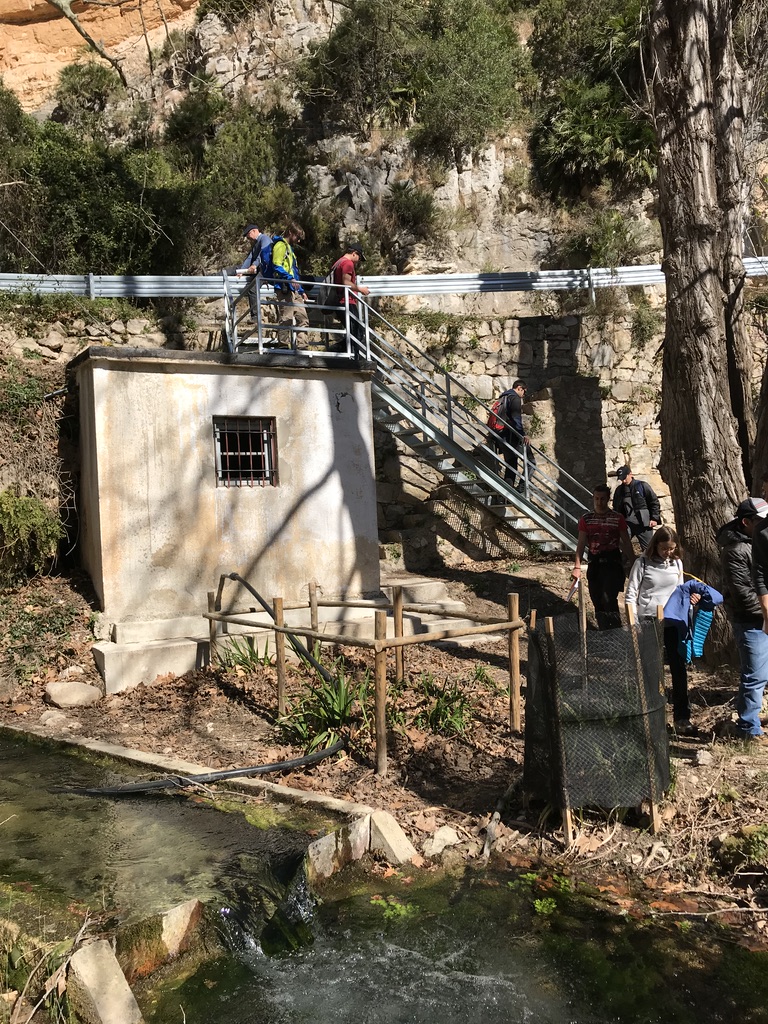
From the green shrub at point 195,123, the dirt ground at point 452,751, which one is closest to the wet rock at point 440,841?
the dirt ground at point 452,751

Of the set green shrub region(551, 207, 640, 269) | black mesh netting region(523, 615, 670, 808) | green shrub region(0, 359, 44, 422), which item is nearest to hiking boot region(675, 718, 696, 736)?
black mesh netting region(523, 615, 670, 808)

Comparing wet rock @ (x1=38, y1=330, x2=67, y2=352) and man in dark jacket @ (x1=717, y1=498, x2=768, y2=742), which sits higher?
wet rock @ (x1=38, y1=330, x2=67, y2=352)

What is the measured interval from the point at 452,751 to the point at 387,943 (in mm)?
2549

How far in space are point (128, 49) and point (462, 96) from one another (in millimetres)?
11891

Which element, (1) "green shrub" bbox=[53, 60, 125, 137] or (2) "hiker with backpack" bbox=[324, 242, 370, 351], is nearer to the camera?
(2) "hiker with backpack" bbox=[324, 242, 370, 351]

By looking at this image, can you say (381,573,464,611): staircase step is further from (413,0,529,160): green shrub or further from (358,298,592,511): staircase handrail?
(413,0,529,160): green shrub

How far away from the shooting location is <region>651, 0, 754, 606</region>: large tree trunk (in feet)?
29.0

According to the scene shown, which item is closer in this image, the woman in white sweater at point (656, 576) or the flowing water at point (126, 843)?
the flowing water at point (126, 843)

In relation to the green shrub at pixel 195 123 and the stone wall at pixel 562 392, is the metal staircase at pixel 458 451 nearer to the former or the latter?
the stone wall at pixel 562 392

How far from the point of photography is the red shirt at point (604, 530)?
29.9 ft

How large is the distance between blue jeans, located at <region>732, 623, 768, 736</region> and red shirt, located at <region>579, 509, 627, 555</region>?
8.61 ft

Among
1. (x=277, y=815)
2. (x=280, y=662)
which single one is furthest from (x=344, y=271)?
(x=277, y=815)

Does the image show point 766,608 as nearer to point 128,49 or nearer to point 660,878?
point 660,878

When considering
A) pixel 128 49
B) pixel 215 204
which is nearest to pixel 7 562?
pixel 215 204
